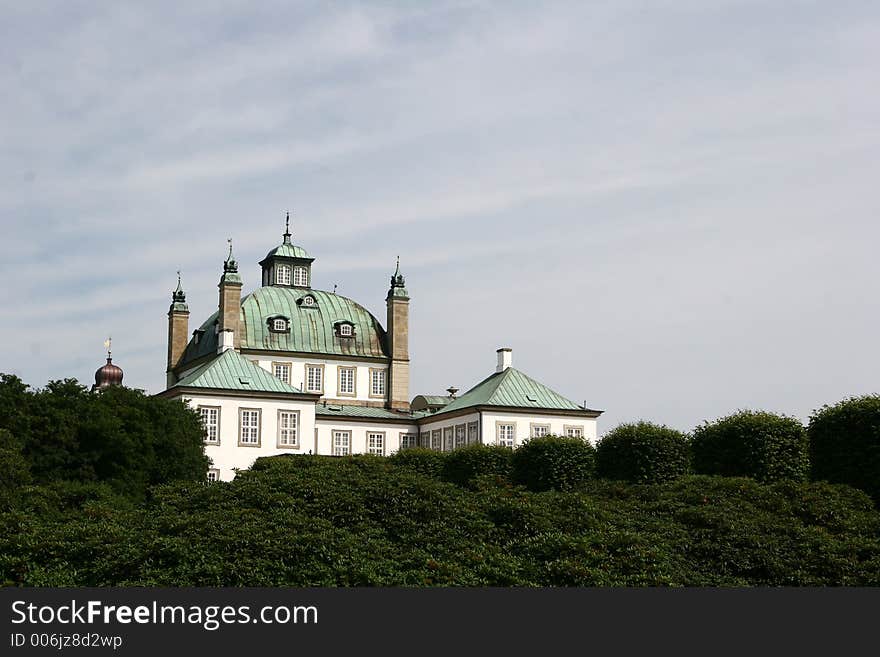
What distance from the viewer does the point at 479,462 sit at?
3988cm

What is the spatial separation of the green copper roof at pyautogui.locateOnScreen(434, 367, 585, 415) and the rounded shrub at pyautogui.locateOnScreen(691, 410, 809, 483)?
33436 mm

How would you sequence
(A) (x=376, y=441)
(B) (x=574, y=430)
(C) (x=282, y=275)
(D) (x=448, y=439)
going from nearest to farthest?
(B) (x=574, y=430) → (D) (x=448, y=439) → (A) (x=376, y=441) → (C) (x=282, y=275)

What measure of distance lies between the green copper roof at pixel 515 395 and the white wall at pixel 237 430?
8725 millimetres

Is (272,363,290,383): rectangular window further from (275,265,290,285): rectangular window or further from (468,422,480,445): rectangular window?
(468,422,480,445): rectangular window

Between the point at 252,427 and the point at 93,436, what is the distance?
27.5m

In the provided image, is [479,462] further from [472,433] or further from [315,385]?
[315,385]

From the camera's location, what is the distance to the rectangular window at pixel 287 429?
6694cm

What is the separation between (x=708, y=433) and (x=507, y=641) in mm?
19101

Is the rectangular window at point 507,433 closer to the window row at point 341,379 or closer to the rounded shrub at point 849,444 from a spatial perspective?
the window row at point 341,379

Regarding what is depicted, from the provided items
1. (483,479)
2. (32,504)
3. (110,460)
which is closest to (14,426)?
(110,460)

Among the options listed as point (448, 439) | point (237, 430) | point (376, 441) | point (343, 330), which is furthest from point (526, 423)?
point (343, 330)

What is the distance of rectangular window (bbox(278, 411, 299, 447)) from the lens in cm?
6694

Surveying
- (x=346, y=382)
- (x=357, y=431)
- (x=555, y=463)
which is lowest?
(x=555, y=463)

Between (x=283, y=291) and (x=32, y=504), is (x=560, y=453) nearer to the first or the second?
(x=32, y=504)
